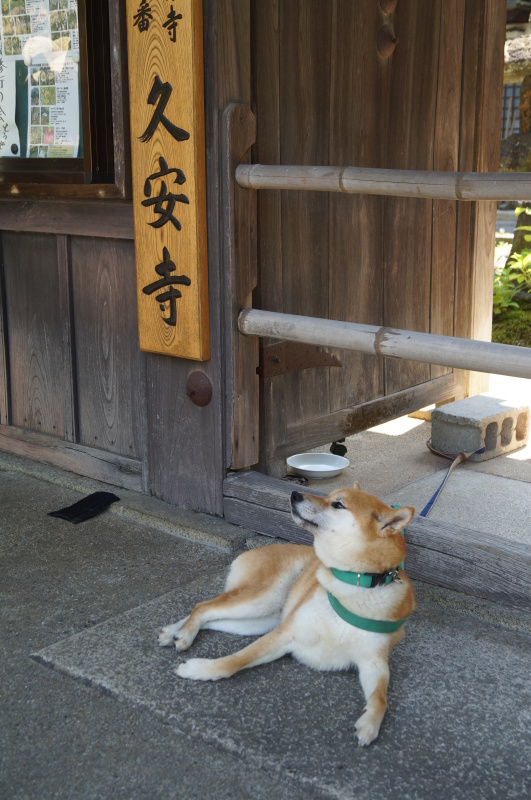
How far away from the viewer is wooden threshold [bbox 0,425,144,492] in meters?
4.30

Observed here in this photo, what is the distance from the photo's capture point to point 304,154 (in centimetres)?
408

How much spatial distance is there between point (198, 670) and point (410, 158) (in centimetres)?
312

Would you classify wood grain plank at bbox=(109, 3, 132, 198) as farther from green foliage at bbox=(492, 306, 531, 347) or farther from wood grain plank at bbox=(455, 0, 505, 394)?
green foliage at bbox=(492, 306, 531, 347)

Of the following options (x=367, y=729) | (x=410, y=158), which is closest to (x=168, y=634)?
(x=367, y=729)

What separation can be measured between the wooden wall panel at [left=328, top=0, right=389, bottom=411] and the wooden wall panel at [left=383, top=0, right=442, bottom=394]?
98 mm

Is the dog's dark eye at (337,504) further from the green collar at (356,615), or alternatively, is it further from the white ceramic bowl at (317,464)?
the white ceramic bowl at (317,464)

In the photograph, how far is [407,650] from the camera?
2898 millimetres

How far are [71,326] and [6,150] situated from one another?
37.3 inches

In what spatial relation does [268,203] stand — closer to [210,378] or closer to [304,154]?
[304,154]

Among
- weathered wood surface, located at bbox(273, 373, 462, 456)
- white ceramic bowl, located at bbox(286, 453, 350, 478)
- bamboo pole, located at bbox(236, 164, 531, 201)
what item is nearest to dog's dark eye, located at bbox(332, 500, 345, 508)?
bamboo pole, located at bbox(236, 164, 531, 201)

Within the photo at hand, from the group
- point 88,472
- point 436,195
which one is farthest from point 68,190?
point 436,195

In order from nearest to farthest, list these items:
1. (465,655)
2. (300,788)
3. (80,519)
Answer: (300,788) < (465,655) < (80,519)

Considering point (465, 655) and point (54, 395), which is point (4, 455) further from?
point (465, 655)

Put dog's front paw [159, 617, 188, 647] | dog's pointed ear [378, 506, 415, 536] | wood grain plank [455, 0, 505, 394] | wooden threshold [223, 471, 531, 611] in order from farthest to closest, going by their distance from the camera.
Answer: wood grain plank [455, 0, 505, 394] < wooden threshold [223, 471, 531, 611] < dog's front paw [159, 617, 188, 647] < dog's pointed ear [378, 506, 415, 536]
